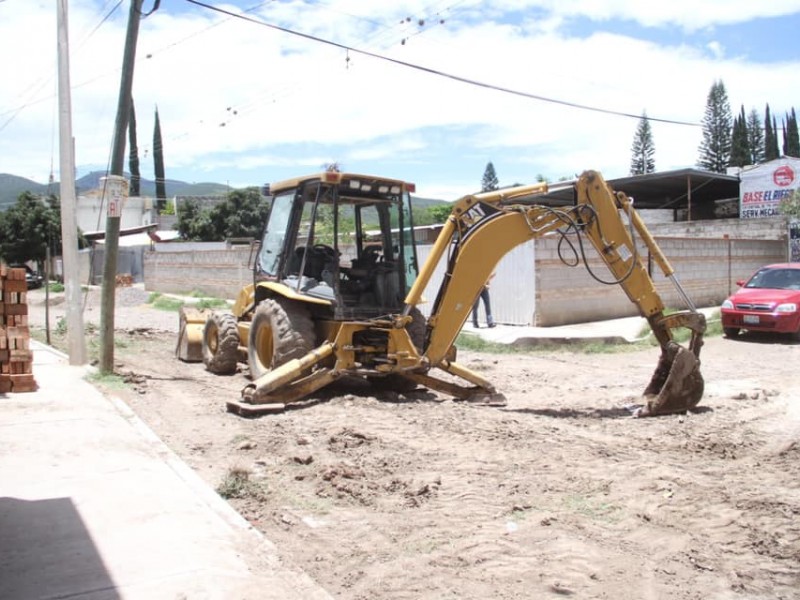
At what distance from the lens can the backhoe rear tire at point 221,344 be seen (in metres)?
11.3

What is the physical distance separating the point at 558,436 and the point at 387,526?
9.13ft

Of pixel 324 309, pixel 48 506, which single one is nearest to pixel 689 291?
pixel 324 309

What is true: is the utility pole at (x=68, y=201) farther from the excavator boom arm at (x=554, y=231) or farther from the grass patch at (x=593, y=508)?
the grass patch at (x=593, y=508)

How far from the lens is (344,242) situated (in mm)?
10031

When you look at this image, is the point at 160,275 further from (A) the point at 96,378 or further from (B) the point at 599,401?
(B) the point at 599,401

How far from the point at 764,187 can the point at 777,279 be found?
2172 cm

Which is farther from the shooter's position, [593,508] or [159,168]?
[159,168]

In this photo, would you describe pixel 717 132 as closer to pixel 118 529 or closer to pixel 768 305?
pixel 768 305

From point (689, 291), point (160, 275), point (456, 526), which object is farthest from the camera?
point (160, 275)

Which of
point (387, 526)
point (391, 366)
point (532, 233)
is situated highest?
point (532, 233)

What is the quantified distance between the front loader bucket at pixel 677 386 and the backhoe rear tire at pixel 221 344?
5.81 m

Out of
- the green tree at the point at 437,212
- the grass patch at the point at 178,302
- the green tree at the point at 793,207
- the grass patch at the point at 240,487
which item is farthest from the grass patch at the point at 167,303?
the green tree at the point at 437,212

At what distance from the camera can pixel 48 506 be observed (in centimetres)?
536

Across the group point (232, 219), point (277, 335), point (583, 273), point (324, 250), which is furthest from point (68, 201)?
point (232, 219)
